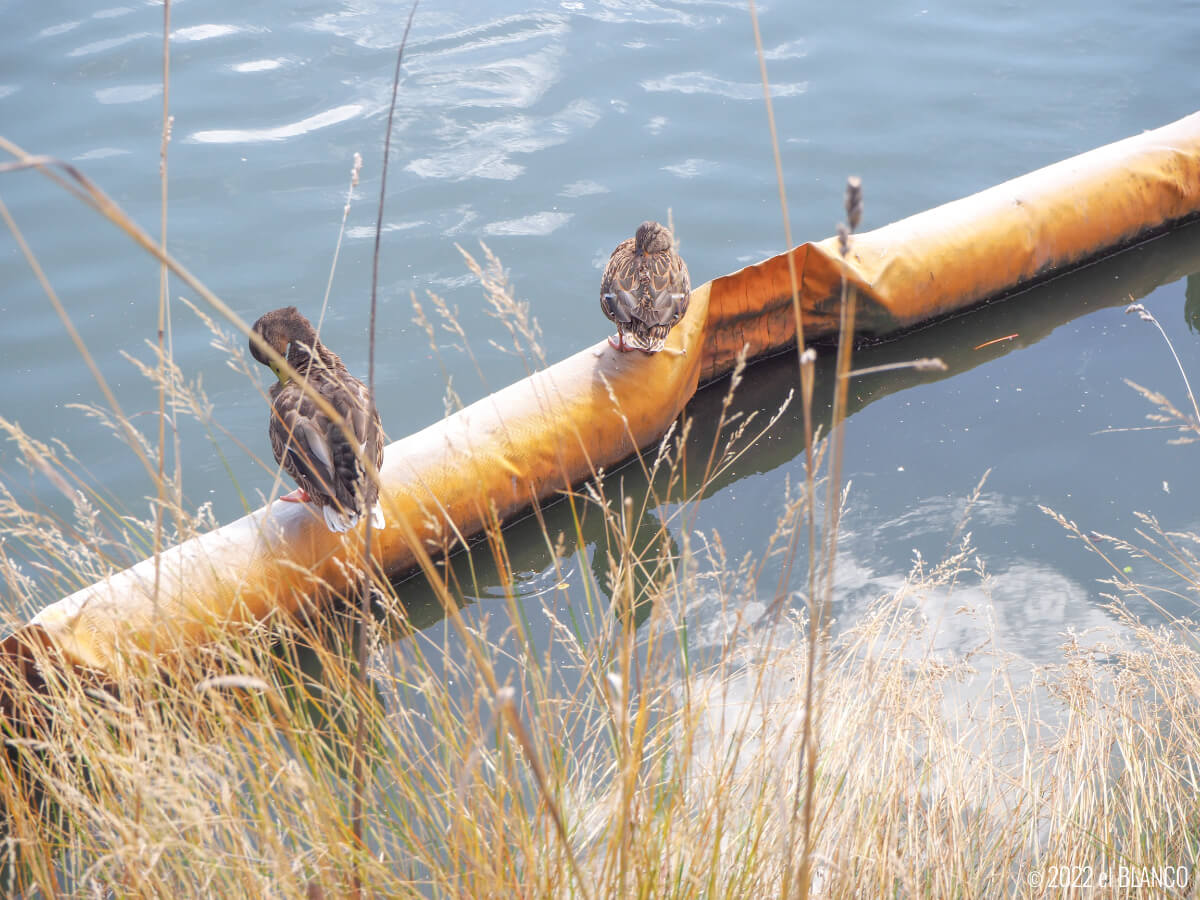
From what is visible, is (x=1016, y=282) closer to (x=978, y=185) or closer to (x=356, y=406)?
(x=978, y=185)

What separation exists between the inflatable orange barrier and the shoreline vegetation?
37cm

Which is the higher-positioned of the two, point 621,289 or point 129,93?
point 129,93

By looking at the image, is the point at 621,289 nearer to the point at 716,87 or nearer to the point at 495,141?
the point at 495,141

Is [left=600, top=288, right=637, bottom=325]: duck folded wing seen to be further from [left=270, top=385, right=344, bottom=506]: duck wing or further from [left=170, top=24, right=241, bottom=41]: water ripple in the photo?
[left=170, top=24, right=241, bottom=41]: water ripple

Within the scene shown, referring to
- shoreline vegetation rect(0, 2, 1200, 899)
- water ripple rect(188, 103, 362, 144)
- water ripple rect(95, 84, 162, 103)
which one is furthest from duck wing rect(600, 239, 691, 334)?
water ripple rect(95, 84, 162, 103)

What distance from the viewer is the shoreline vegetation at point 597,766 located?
4.91 ft

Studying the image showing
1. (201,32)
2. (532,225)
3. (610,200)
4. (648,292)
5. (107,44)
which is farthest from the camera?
(201,32)

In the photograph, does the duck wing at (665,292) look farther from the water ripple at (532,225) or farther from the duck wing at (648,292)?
the water ripple at (532,225)

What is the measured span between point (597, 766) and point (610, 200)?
3.56 m

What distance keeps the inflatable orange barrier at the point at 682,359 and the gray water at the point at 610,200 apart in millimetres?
215

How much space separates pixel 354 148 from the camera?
550 cm

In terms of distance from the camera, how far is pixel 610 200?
17.0 feet

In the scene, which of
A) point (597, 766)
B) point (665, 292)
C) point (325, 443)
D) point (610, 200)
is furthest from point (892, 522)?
point (610, 200)

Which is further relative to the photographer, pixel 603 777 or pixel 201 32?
pixel 201 32
